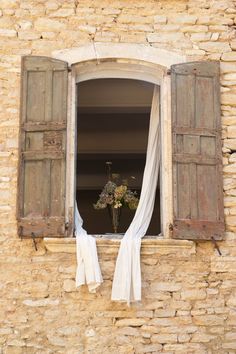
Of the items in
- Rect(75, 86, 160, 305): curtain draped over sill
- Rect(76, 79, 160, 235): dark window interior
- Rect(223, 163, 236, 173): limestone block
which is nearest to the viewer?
Rect(75, 86, 160, 305): curtain draped over sill

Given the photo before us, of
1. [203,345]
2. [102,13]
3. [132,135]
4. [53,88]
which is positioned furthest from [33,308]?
[132,135]

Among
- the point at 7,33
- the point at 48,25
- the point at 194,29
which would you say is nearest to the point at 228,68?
the point at 194,29

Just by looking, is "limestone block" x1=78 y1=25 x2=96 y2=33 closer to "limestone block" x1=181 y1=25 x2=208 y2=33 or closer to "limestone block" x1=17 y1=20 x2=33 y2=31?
"limestone block" x1=17 y1=20 x2=33 y2=31

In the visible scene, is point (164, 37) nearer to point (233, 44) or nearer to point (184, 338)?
point (233, 44)

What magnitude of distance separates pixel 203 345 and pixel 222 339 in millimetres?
201

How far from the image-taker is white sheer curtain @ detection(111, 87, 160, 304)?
217 inches

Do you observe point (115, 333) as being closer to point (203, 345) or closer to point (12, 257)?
point (203, 345)

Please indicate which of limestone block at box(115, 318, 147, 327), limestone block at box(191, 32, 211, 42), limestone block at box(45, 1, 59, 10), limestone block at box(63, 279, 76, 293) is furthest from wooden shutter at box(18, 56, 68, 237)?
limestone block at box(191, 32, 211, 42)

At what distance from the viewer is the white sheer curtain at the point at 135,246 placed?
5.52 meters

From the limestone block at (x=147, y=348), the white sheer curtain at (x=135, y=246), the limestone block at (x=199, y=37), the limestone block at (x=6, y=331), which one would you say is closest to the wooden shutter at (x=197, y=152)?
the limestone block at (x=199, y=37)

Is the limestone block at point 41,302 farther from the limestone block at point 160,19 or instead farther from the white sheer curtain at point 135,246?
the limestone block at point 160,19

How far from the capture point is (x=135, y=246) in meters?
5.63

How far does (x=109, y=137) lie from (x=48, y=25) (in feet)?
10.2

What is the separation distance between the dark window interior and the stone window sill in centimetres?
189
